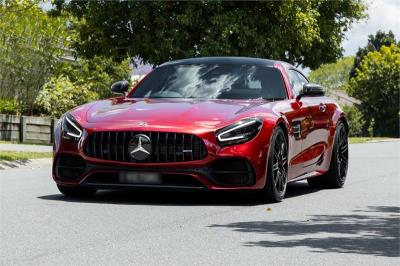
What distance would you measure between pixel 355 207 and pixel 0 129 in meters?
22.6

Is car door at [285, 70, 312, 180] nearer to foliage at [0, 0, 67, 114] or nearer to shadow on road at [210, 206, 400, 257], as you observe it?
shadow on road at [210, 206, 400, 257]

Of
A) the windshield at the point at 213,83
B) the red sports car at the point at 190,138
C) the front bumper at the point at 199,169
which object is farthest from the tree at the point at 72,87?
the front bumper at the point at 199,169

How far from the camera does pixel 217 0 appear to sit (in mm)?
30422

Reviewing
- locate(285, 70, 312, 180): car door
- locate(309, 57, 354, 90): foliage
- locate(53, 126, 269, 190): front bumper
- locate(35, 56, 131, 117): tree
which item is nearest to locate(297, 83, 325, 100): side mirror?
locate(285, 70, 312, 180): car door

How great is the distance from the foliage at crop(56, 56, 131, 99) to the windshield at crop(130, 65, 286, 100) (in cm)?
2933

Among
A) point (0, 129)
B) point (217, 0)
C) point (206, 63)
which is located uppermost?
point (217, 0)

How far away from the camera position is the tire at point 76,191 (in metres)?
10.6

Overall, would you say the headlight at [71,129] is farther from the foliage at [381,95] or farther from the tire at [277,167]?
the foliage at [381,95]

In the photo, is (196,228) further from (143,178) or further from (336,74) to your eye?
(336,74)

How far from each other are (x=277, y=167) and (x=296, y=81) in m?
2.07

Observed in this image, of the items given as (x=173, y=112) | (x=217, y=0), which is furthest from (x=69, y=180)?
(x=217, y=0)

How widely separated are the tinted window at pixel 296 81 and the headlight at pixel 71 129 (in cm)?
284

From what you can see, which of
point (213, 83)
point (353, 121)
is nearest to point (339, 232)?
point (213, 83)

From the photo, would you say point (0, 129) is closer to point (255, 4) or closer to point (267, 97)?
point (255, 4)
